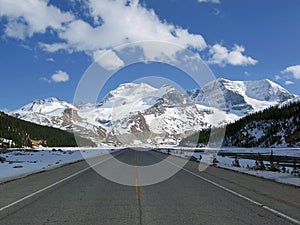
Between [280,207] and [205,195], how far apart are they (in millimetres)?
2993

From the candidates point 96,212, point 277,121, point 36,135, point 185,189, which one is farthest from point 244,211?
point 36,135

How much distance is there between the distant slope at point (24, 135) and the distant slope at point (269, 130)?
8243 cm

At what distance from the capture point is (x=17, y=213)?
345 inches

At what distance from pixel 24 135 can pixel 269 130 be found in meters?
100

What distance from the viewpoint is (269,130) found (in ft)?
370

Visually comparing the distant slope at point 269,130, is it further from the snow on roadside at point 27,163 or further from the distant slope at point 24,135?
the distant slope at point 24,135

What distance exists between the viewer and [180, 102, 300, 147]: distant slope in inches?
4003

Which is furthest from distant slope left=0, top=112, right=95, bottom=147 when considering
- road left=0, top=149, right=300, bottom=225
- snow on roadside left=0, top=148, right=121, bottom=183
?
road left=0, top=149, right=300, bottom=225

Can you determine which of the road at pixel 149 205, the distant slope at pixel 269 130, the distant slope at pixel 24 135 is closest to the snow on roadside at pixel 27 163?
the road at pixel 149 205

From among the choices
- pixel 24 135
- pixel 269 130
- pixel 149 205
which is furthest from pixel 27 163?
pixel 24 135

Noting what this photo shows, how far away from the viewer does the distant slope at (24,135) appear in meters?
131

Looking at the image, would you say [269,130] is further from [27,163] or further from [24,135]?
[24,135]

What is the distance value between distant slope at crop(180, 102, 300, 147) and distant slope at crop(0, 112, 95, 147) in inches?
3245

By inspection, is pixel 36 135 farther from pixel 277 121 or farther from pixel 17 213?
pixel 17 213
